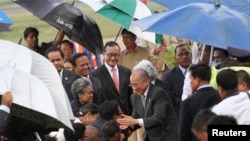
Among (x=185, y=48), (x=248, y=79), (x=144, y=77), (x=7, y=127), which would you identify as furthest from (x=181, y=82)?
(x=7, y=127)

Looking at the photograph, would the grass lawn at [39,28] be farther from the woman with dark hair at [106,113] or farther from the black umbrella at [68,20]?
the woman with dark hair at [106,113]

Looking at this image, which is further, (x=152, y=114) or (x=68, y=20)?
(x=68, y=20)

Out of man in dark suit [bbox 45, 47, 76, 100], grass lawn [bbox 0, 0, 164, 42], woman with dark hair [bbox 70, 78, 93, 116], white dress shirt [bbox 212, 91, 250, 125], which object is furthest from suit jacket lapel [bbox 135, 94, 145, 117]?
grass lawn [bbox 0, 0, 164, 42]

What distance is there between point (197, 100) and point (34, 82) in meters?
2.09

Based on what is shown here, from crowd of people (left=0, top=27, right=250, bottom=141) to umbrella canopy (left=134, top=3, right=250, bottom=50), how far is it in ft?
1.13

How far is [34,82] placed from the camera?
25.6 feet

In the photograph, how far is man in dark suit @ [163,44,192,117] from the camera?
448 inches

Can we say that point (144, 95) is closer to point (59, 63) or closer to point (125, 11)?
point (59, 63)

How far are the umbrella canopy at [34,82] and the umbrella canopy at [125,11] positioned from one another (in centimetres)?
381

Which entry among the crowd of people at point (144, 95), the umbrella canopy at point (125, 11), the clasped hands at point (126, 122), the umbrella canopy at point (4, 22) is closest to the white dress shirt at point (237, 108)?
the crowd of people at point (144, 95)

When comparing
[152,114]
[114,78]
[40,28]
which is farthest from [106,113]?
[40,28]

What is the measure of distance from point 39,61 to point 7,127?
0.73 m

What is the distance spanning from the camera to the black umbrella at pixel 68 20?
12175 mm

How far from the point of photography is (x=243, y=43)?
9.80 m
